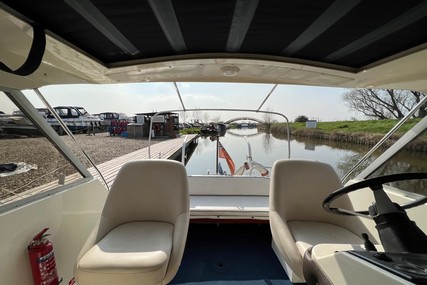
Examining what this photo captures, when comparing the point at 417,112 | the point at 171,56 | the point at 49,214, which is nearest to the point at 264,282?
the point at 49,214

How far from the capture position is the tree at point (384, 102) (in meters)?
2.01

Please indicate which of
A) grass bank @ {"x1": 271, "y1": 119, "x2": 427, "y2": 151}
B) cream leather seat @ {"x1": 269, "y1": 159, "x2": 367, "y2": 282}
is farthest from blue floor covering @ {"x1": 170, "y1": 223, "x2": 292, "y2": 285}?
grass bank @ {"x1": 271, "y1": 119, "x2": 427, "y2": 151}

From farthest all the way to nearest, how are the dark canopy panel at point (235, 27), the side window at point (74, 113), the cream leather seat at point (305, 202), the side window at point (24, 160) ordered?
the side window at point (74, 113) → the cream leather seat at point (305, 202) → the side window at point (24, 160) → the dark canopy panel at point (235, 27)

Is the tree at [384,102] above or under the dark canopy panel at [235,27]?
under

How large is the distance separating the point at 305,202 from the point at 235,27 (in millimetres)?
1381

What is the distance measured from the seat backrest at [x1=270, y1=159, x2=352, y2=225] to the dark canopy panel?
88cm

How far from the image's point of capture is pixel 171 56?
68.4 inches

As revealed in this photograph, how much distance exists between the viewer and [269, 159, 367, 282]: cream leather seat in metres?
1.67

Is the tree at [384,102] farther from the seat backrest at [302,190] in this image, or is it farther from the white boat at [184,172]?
the seat backrest at [302,190]

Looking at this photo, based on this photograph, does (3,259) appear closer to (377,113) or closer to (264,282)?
(264,282)

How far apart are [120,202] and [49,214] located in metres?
0.45

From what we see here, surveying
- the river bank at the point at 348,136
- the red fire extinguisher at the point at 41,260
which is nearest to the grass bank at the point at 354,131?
the river bank at the point at 348,136

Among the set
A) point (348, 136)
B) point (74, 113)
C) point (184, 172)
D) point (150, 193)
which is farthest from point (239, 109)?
point (74, 113)

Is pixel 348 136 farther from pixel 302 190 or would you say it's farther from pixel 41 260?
pixel 41 260
